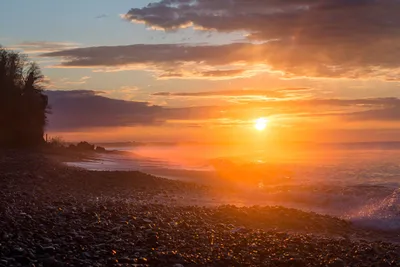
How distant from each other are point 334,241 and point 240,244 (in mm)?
2849

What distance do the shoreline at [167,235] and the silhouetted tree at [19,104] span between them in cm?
3797

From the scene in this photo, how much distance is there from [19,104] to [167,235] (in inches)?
1916

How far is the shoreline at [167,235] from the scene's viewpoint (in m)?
9.73

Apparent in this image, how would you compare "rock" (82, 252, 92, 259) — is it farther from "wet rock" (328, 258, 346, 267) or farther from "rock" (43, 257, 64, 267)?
"wet rock" (328, 258, 346, 267)

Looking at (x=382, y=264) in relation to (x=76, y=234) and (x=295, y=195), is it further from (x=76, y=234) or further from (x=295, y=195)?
(x=295, y=195)

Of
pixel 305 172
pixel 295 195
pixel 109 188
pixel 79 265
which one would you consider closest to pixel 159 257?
pixel 79 265

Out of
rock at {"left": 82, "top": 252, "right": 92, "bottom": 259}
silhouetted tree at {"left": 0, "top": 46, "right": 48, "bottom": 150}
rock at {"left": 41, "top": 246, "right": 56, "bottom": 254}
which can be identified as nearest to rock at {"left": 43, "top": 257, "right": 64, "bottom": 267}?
rock at {"left": 41, "top": 246, "right": 56, "bottom": 254}

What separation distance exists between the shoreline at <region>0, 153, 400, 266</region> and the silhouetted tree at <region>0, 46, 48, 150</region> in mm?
37972

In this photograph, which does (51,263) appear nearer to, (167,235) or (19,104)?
(167,235)

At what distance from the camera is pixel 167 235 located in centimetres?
1170

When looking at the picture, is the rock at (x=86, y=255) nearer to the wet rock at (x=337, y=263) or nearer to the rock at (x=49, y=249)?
the rock at (x=49, y=249)

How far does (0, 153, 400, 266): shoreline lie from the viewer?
9.73 meters

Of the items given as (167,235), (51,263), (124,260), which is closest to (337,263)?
(167,235)

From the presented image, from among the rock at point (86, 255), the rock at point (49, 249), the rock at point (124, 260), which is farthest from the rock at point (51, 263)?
the rock at point (124, 260)
